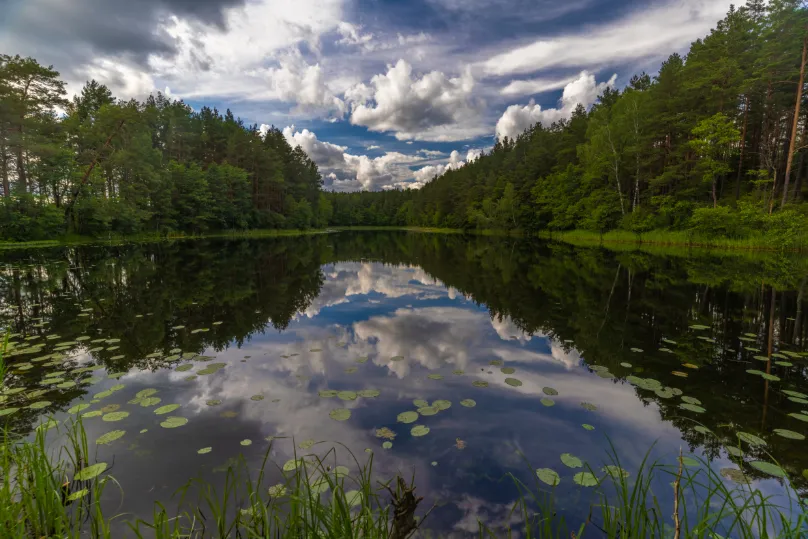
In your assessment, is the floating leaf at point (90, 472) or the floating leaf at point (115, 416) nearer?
the floating leaf at point (90, 472)

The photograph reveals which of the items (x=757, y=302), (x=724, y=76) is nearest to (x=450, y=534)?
(x=757, y=302)

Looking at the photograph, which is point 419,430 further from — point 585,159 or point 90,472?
point 585,159

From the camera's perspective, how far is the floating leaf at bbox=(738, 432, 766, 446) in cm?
457

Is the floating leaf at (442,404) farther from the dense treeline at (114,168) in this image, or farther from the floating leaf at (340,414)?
the dense treeline at (114,168)

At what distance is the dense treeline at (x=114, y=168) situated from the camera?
3023 centimetres

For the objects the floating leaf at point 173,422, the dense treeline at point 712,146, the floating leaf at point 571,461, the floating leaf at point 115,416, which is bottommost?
the floating leaf at point 571,461

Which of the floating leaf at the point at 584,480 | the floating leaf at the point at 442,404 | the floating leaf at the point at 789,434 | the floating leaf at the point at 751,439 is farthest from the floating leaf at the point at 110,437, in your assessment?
the floating leaf at the point at 789,434

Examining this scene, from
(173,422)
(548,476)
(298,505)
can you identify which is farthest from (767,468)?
(173,422)

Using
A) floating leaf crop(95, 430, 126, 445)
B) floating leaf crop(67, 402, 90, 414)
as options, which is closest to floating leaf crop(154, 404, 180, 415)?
floating leaf crop(95, 430, 126, 445)

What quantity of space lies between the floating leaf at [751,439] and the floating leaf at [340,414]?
5.26m

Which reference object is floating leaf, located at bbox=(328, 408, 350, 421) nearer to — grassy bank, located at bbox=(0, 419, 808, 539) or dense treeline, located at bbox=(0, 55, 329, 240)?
grassy bank, located at bbox=(0, 419, 808, 539)

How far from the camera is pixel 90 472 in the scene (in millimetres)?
3826

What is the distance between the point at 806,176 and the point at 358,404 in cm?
4305

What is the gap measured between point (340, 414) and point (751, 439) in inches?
219
